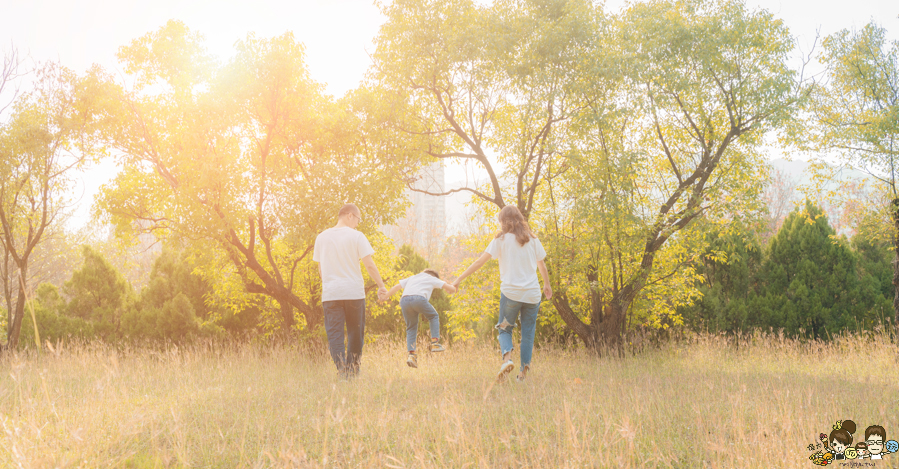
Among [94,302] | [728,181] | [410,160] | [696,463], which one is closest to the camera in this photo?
[696,463]

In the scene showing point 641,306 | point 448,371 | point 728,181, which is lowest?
point 448,371

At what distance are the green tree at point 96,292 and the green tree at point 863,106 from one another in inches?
655

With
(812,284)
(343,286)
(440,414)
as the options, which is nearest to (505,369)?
(440,414)

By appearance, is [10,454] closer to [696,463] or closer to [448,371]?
[696,463]

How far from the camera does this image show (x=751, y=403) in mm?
4031

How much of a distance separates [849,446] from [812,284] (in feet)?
37.2

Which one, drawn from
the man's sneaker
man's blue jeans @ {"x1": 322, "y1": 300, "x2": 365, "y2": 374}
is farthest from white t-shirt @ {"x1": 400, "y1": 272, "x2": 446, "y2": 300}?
the man's sneaker

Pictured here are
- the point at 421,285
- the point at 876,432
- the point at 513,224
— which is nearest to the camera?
the point at 876,432

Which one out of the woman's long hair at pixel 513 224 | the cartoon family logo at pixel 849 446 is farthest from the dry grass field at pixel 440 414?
the woman's long hair at pixel 513 224

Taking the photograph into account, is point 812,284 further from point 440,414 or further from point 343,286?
point 440,414

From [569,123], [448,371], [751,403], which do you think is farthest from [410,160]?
[751,403]

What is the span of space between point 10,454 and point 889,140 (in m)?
14.0

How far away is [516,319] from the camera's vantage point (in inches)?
207

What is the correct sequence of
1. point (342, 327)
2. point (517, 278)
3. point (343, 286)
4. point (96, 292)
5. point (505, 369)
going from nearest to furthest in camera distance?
point (505, 369) → point (517, 278) → point (343, 286) → point (342, 327) → point (96, 292)
